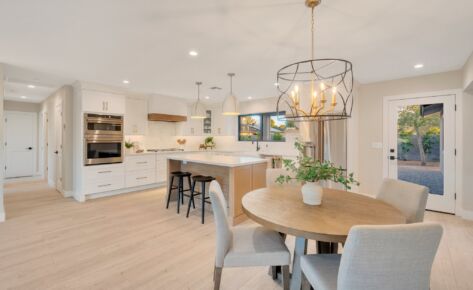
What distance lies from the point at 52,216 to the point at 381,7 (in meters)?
5.03

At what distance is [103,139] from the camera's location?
15.5 feet

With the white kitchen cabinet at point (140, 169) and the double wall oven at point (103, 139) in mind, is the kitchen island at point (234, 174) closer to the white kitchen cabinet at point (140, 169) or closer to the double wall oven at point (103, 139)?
the white kitchen cabinet at point (140, 169)

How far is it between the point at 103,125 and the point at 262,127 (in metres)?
3.86

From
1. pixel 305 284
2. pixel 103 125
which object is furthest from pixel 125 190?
pixel 305 284

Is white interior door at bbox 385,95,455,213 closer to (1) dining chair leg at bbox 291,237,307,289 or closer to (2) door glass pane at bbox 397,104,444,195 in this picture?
(2) door glass pane at bbox 397,104,444,195

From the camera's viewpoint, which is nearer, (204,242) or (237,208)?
(204,242)

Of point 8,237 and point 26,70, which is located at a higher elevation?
point 26,70

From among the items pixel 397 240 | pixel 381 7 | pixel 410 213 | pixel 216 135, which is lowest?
pixel 410 213

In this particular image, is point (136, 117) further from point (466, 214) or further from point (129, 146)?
point (466, 214)

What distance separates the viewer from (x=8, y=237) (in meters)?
2.87

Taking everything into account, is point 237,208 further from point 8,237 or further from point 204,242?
point 8,237

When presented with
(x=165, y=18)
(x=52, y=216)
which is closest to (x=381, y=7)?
(x=165, y=18)

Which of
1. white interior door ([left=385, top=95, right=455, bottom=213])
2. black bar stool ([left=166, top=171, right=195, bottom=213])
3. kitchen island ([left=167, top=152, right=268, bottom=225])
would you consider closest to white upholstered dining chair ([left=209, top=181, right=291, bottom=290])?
kitchen island ([left=167, top=152, right=268, bottom=225])

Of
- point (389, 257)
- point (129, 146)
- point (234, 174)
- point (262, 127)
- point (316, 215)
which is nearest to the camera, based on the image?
point (389, 257)
